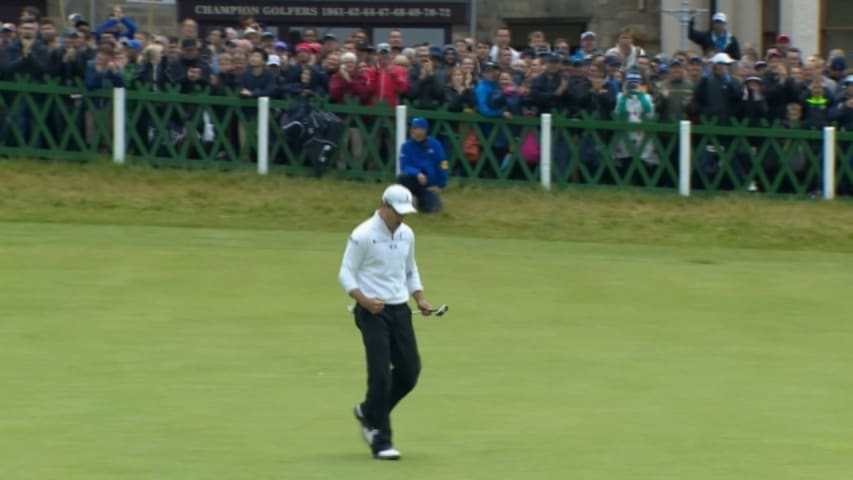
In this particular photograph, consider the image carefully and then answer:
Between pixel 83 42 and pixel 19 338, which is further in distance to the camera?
pixel 83 42

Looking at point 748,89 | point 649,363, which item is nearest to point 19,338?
point 649,363

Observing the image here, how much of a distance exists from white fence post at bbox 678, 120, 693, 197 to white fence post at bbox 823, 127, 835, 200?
5.85 feet

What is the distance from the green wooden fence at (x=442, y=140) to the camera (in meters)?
24.2

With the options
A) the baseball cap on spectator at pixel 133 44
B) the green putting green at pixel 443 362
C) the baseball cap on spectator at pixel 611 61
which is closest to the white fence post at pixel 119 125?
the baseball cap on spectator at pixel 133 44

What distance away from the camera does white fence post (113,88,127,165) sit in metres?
24.6

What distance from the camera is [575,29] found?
33.0 meters

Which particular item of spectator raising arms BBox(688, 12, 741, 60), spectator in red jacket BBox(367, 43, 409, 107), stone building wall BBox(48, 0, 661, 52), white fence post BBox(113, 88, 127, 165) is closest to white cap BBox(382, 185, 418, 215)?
spectator in red jacket BBox(367, 43, 409, 107)

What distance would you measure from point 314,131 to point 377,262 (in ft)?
44.4

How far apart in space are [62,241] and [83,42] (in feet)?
17.7

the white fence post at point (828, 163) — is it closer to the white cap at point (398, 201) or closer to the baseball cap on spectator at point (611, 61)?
the baseball cap on spectator at point (611, 61)

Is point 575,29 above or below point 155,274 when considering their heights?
above

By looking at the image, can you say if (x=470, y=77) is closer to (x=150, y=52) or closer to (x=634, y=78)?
(x=634, y=78)

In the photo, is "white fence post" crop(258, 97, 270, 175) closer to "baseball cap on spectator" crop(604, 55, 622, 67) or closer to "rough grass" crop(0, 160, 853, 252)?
"rough grass" crop(0, 160, 853, 252)

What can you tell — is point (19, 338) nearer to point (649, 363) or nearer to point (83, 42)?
point (649, 363)
